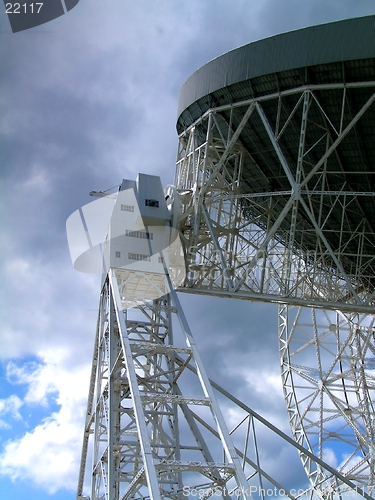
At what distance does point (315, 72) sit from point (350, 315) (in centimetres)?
2136

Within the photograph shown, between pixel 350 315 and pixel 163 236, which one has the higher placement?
pixel 350 315

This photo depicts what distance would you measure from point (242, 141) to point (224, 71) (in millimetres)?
3331

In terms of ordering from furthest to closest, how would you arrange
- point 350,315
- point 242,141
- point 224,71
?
point 350,315, point 242,141, point 224,71

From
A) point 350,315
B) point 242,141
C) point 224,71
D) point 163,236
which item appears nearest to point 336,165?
point 242,141

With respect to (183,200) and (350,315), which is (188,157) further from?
(350,315)

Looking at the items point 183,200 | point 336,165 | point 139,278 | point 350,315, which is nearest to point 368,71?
point 336,165

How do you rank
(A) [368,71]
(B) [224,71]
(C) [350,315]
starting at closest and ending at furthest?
(A) [368,71] < (B) [224,71] < (C) [350,315]

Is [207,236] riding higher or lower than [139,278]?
higher

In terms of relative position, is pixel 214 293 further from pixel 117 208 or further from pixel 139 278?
pixel 117 208

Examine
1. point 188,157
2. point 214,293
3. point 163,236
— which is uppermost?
point 188,157

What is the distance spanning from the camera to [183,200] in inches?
1118

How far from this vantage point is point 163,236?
89.3ft

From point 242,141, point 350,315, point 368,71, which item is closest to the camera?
point 368,71

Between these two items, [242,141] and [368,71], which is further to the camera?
[242,141]
